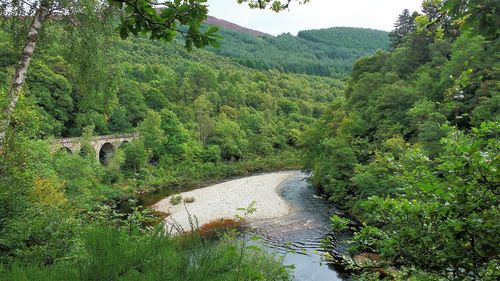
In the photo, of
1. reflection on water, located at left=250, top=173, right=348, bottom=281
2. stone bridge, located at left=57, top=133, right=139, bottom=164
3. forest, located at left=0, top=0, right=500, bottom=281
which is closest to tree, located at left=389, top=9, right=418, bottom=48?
forest, located at left=0, top=0, right=500, bottom=281

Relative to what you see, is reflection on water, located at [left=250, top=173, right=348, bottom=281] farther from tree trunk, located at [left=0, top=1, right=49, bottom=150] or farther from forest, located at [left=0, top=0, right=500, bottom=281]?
tree trunk, located at [left=0, top=1, right=49, bottom=150]

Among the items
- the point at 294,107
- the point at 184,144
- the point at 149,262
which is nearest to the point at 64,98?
the point at 184,144

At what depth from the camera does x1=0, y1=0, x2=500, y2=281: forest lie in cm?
236

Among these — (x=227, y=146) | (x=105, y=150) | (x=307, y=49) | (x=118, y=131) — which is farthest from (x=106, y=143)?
(x=307, y=49)

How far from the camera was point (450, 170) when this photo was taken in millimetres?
2682

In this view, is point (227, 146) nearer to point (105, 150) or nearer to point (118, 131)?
point (118, 131)

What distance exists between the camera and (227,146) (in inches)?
1898

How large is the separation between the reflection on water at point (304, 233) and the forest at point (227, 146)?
1.68 meters

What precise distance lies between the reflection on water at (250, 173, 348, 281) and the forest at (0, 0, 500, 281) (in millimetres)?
1678

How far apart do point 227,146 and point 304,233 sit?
30.1 meters

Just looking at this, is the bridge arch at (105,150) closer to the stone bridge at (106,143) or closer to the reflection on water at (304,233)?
the stone bridge at (106,143)

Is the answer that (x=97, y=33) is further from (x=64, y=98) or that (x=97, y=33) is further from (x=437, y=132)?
(x=64, y=98)

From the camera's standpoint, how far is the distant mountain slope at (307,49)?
127125mm

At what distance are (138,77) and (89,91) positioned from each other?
54750 mm
